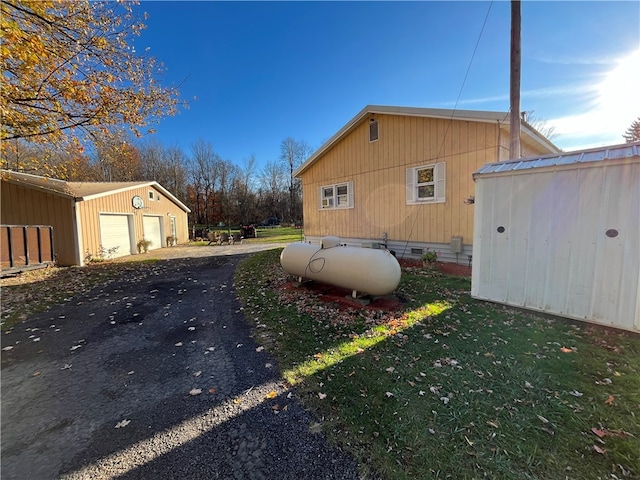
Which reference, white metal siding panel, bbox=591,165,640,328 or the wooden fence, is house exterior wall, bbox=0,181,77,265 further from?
white metal siding panel, bbox=591,165,640,328

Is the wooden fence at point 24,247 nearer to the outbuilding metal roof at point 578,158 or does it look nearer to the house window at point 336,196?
the house window at point 336,196

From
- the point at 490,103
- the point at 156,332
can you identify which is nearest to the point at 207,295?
the point at 156,332

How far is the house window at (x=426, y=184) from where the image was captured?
28.1 feet

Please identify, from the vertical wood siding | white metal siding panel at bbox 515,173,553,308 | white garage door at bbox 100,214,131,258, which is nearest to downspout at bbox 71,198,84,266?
white garage door at bbox 100,214,131,258

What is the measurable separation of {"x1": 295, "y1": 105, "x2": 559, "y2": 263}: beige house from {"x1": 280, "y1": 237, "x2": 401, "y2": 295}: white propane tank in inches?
168

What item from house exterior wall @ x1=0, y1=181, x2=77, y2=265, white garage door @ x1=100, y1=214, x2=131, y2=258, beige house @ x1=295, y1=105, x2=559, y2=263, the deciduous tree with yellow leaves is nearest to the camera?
the deciduous tree with yellow leaves

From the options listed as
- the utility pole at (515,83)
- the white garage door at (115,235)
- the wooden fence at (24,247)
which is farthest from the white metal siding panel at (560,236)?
the white garage door at (115,235)

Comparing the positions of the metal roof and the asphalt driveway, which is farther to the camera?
the metal roof

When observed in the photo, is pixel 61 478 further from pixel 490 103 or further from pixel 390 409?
pixel 490 103

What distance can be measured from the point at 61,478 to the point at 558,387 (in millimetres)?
4460

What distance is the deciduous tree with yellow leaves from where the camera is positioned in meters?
4.66

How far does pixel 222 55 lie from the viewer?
10508 mm

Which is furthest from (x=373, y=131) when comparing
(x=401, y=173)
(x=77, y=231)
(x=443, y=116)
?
(x=77, y=231)

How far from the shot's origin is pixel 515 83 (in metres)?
6.91
